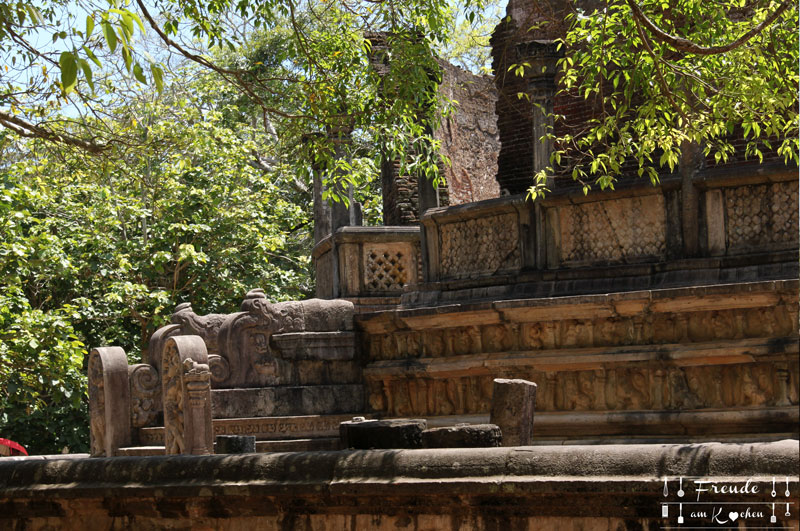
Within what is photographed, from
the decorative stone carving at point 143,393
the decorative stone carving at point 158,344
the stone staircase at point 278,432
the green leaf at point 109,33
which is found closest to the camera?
the green leaf at point 109,33

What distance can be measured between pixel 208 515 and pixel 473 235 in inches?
225

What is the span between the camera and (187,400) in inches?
372

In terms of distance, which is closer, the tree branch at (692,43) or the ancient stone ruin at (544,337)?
the tree branch at (692,43)

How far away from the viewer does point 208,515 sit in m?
6.02

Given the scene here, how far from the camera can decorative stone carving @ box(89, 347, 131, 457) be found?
408 inches

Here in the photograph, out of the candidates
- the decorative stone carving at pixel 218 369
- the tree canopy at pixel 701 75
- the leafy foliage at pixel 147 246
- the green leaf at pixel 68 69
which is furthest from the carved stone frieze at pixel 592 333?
the leafy foliage at pixel 147 246

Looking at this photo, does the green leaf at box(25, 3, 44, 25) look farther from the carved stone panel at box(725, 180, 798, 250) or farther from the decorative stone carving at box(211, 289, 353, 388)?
the carved stone panel at box(725, 180, 798, 250)

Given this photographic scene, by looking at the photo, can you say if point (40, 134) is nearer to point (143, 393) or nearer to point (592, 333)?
point (143, 393)

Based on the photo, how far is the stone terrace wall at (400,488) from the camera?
192 inches

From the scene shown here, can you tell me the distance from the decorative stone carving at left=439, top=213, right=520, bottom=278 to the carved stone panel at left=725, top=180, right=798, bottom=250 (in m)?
2.15

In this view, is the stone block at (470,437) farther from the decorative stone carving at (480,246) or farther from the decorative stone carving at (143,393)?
the decorative stone carving at (143,393)

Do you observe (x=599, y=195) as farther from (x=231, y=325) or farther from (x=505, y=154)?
(x=505, y=154)

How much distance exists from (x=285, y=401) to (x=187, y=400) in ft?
4.84

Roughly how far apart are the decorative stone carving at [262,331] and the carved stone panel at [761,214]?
397 cm
